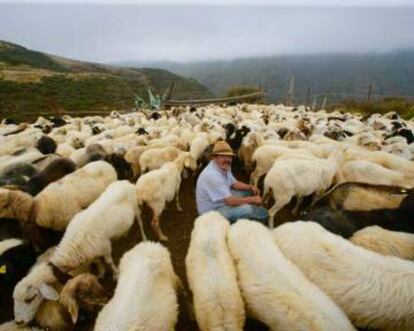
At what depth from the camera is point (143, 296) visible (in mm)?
3527

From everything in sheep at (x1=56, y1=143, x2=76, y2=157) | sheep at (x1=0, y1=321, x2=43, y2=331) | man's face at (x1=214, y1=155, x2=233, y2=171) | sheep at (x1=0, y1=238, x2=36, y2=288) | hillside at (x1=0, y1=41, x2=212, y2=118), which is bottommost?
hillside at (x1=0, y1=41, x2=212, y2=118)

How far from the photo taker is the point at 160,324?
3.46 meters

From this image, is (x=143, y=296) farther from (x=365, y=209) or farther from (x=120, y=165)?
(x=120, y=165)

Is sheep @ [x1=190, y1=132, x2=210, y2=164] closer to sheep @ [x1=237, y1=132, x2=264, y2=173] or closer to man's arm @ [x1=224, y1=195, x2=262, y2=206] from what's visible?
sheep @ [x1=237, y1=132, x2=264, y2=173]

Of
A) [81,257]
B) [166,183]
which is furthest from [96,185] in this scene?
[81,257]

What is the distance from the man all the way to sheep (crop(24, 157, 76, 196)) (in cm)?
341

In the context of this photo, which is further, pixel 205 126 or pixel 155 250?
pixel 205 126

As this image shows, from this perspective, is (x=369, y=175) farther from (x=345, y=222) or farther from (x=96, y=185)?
(x=96, y=185)

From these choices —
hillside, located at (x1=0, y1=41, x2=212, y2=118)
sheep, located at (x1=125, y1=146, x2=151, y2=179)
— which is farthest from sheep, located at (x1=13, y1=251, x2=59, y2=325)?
hillside, located at (x1=0, y1=41, x2=212, y2=118)

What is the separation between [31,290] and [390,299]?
3.93 m

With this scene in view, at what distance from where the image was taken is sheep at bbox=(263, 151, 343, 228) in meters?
6.46

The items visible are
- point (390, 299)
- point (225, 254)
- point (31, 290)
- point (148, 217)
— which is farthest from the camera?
point (148, 217)

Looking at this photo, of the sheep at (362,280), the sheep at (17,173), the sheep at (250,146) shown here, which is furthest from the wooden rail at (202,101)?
the sheep at (362,280)

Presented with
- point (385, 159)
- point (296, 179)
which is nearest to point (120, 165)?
point (296, 179)
